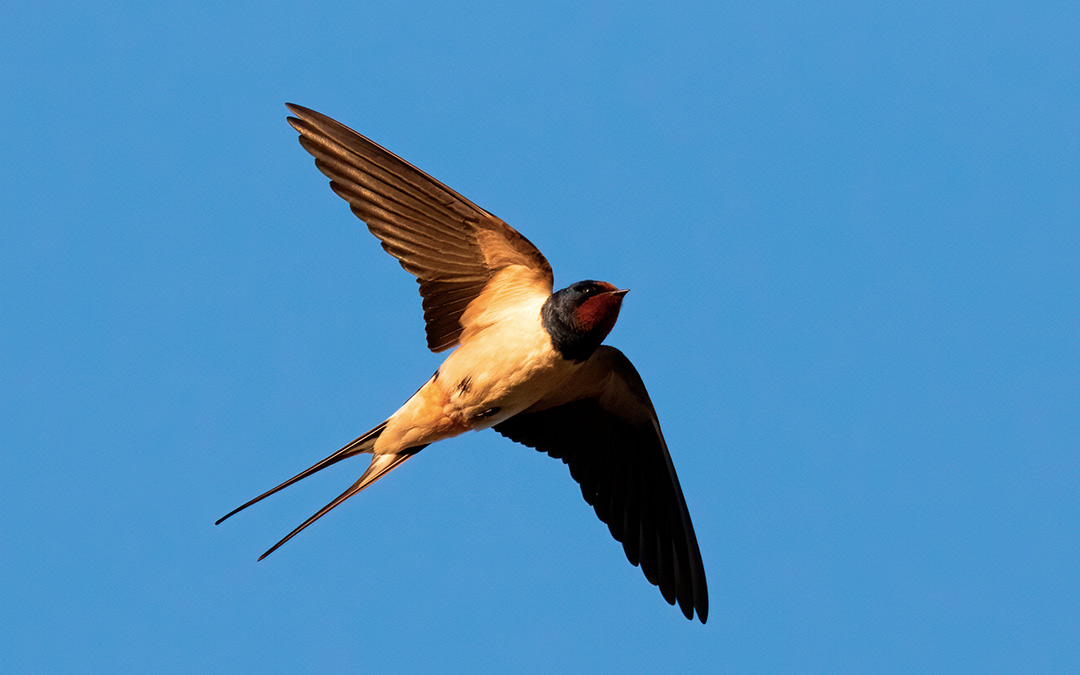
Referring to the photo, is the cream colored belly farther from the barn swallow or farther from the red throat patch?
the red throat patch

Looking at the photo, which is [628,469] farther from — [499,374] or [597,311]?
[597,311]

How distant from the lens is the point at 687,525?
675 cm

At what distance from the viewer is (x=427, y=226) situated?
6.02 m

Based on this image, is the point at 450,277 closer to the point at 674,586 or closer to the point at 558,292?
the point at 558,292

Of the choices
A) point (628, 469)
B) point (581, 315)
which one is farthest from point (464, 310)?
point (628, 469)

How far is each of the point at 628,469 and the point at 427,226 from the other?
1660 millimetres

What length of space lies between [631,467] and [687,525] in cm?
39

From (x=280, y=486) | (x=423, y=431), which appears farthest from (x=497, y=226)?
(x=280, y=486)

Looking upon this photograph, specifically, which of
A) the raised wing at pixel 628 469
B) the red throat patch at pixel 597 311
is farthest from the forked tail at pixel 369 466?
the red throat patch at pixel 597 311

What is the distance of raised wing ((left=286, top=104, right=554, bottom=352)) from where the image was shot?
5902 mm

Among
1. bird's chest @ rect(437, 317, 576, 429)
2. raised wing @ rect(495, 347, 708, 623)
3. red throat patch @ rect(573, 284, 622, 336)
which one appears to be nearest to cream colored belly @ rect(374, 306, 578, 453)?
bird's chest @ rect(437, 317, 576, 429)

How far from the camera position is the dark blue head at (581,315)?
5.77 metres

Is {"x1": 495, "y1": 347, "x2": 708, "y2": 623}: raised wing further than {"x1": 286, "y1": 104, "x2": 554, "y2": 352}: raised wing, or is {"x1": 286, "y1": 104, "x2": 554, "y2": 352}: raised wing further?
{"x1": 495, "y1": 347, "x2": 708, "y2": 623}: raised wing

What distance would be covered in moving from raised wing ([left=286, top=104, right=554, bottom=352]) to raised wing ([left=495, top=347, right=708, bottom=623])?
2.53ft
